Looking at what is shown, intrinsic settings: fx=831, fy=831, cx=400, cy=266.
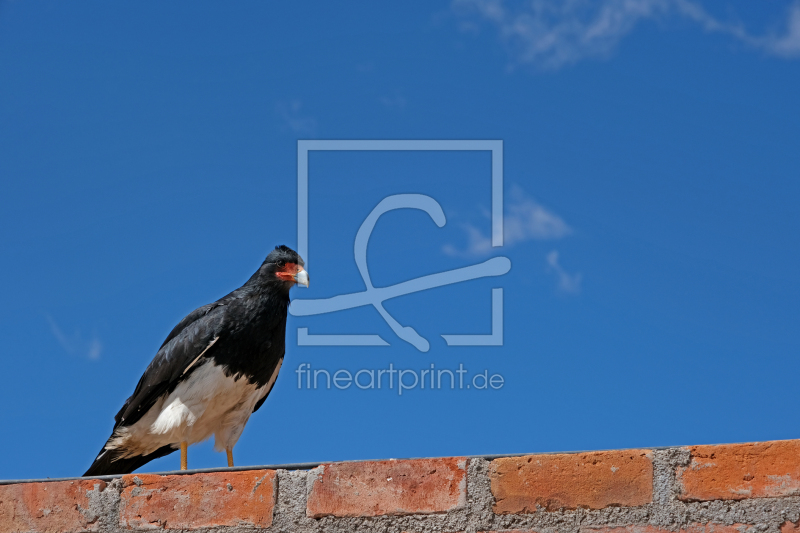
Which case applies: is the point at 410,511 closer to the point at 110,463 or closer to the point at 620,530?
the point at 620,530

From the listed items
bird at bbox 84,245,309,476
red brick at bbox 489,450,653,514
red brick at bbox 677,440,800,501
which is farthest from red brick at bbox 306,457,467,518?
bird at bbox 84,245,309,476

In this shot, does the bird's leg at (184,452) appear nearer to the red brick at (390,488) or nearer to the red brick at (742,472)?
the red brick at (390,488)

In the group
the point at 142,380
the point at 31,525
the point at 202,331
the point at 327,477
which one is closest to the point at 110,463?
the point at 142,380

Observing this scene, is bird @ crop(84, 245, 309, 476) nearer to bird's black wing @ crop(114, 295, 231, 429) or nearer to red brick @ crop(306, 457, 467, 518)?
bird's black wing @ crop(114, 295, 231, 429)

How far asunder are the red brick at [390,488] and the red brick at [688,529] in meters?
0.34

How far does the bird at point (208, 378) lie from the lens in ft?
15.4

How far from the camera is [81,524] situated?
2230 mm

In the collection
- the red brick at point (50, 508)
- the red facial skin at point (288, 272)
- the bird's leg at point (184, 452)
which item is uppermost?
the red facial skin at point (288, 272)

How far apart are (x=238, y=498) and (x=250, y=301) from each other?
2810 mm

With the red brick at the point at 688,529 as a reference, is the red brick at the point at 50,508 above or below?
above

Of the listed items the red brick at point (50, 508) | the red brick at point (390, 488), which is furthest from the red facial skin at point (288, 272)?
the red brick at point (390, 488)

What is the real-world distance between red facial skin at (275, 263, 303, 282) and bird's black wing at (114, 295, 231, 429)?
1.35ft

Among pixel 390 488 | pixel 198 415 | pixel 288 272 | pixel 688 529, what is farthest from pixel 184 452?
pixel 688 529

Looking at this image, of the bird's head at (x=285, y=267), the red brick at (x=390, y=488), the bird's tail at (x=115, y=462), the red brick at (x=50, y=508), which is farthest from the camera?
the bird's head at (x=285, y=267)
